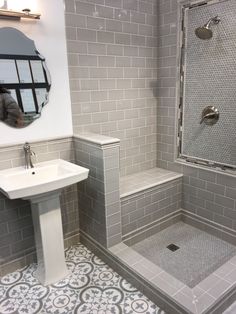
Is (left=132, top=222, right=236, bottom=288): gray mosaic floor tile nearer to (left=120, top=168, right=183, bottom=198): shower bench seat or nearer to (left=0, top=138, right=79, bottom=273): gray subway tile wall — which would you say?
(left=120, top=168, right=183, bottom=198): shower bench seat

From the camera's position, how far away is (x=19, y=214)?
6.93 ft

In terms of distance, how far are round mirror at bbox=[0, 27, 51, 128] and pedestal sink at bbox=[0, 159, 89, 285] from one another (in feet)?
1.29

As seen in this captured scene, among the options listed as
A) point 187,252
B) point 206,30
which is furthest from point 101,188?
point 206,30

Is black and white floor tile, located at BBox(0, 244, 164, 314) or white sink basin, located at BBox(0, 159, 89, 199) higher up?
white sink basin, located at BBox(0, 159, 89, 199)

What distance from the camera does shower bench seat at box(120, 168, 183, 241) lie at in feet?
7.62

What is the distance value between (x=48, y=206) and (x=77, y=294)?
0.67 meters

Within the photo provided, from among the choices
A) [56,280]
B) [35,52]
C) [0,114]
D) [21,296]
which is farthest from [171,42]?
[21,296]

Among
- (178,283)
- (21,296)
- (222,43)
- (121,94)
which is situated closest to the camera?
(178,283)

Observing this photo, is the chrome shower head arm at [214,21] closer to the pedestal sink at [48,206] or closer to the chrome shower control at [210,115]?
the chrome shower control at [210,115]

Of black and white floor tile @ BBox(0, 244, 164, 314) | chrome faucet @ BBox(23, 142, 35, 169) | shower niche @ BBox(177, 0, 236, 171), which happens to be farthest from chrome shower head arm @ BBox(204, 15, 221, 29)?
black and white floor tile @ BBox(0, 244, 164, 314)

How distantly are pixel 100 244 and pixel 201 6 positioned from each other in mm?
2221

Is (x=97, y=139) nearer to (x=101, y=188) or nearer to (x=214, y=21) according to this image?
(x=101, y=188)

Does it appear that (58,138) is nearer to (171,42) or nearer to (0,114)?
(0,114)

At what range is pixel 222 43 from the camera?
7.11ft
